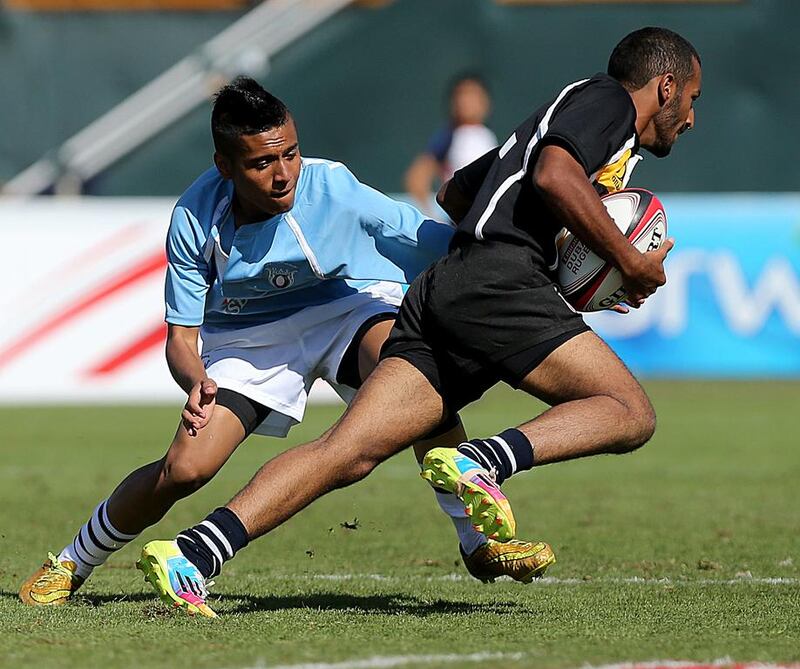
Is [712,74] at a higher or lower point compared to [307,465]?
higher

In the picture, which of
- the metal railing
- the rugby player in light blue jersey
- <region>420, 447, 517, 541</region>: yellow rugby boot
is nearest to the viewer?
→ <region>420, 447, 517, 541</region>: yellow rugby boot

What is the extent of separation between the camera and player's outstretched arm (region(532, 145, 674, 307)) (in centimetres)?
487

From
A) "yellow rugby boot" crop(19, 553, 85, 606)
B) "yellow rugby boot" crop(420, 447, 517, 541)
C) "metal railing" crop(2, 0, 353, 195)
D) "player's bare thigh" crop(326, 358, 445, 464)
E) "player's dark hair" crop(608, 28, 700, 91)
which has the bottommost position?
"yellow rugby boot" crop(19, 553, 85, 606)

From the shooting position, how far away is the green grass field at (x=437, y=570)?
4516 millimetres

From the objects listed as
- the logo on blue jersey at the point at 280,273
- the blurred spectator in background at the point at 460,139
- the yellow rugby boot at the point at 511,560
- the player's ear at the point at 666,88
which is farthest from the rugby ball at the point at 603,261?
the blurred spectator in background at the point at 460,139

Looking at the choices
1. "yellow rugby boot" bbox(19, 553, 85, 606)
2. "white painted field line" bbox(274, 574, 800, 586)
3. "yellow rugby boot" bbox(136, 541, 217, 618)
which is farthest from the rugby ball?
"yellow rugby boot" bbox(19, 553, 85, 606)

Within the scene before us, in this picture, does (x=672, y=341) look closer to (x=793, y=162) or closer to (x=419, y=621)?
(x=793, y=162)

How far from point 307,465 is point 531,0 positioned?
14.6 metres

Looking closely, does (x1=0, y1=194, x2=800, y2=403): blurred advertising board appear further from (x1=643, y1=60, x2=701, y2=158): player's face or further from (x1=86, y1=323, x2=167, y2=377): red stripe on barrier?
(x1=643, y1=60, x2=701, y2=158): player's face

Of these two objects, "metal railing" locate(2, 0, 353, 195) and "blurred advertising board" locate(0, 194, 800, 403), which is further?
"metal railing" locate(2, 0, 353, 195)

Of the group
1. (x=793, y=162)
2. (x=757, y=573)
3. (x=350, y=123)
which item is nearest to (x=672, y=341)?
(x=793, y=162)

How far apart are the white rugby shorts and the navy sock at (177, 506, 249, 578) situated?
765 mm

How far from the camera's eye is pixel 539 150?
507 cm

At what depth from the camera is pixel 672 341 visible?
49.1ft
